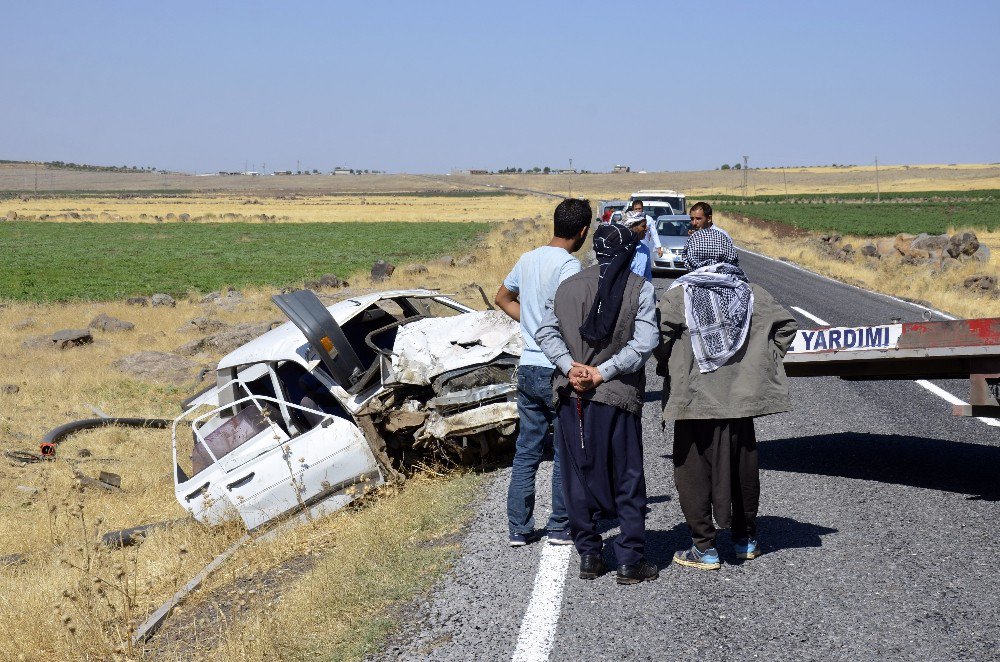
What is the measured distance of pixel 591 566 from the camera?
5.07 m

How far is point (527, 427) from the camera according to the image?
18.4 ft

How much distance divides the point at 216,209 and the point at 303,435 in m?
112

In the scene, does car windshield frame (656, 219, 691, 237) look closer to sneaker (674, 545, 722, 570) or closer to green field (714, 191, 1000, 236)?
sneaker (674, 545, 722, 570)

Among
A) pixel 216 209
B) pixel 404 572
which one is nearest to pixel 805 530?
pixel 404 572

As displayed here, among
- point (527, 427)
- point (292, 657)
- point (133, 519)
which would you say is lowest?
point (133, 519)

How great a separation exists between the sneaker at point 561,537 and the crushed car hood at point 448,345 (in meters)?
2.46

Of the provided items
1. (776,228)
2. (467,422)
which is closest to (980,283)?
(467,422)

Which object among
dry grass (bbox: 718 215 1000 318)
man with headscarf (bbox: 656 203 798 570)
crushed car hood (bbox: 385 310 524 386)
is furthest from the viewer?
dry grass (bbox: 718 215 1000 318)

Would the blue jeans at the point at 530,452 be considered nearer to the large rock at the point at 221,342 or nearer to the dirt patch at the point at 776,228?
the large rock at the point at 221,342

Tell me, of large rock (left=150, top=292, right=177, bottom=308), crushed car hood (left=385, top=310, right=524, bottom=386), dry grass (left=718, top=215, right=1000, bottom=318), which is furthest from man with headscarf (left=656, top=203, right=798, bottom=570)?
large rock (left=150, top=292, right=177, bottom=308)

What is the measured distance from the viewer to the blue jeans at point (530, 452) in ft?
18.0

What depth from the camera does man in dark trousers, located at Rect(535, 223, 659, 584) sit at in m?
4.87

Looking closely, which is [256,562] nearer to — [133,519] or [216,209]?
[133,519]

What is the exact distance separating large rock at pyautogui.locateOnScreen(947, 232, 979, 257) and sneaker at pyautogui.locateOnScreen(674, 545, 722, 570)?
97.2 ft
